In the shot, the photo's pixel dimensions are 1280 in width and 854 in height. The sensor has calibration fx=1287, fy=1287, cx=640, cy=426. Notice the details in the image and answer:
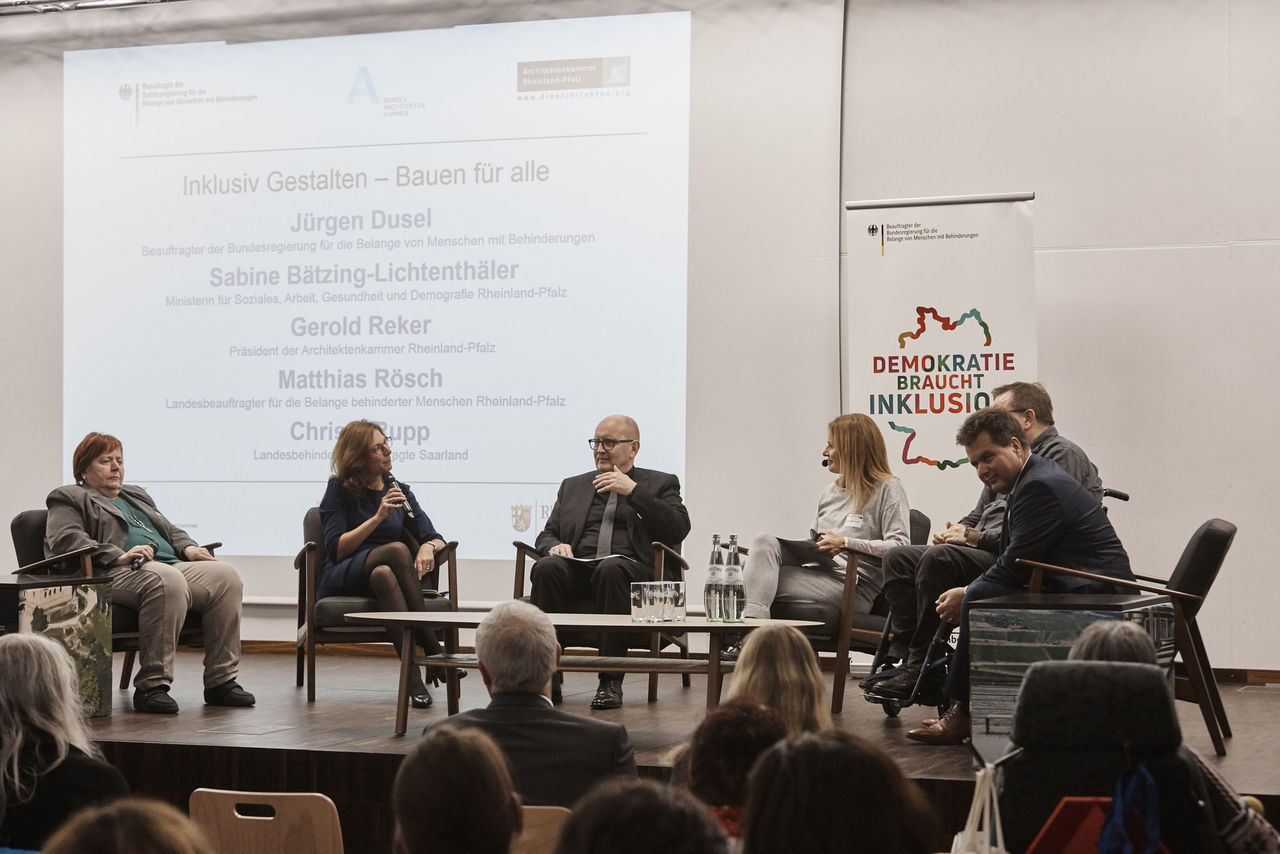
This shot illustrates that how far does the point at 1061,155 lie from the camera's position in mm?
5652

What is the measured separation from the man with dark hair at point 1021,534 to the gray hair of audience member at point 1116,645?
1.17 m

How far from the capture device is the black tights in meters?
4.45

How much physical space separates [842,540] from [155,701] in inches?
93.1

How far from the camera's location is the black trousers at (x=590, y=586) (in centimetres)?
445

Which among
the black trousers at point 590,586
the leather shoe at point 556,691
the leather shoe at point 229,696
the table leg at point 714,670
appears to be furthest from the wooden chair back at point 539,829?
the leather shoe at point 229,696

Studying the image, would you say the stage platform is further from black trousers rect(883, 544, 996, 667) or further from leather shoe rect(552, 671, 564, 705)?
black trousers rect(883, 544, 996, 667)

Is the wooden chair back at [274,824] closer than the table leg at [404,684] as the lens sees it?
Yes

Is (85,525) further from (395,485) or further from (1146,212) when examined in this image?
(1146,212)

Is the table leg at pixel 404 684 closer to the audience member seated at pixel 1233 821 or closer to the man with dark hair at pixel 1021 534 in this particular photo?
the man with dark hair at pixel 1021 534

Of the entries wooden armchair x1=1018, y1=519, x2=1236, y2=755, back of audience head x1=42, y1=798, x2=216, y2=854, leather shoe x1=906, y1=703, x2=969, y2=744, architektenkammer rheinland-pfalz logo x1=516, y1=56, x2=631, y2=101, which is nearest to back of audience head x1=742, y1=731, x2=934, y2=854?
back of audience head x1=42, y1=798, x2=216, y2=854

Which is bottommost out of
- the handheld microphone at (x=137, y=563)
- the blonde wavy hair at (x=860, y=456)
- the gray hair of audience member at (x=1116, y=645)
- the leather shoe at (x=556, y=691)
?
the leather shoe at (x=556, y=691)

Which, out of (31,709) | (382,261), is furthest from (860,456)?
(31,709)

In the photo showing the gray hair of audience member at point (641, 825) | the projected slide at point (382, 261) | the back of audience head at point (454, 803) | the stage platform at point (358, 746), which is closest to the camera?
the gray hair of audience member at point (641, 825)

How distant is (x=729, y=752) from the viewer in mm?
1799
